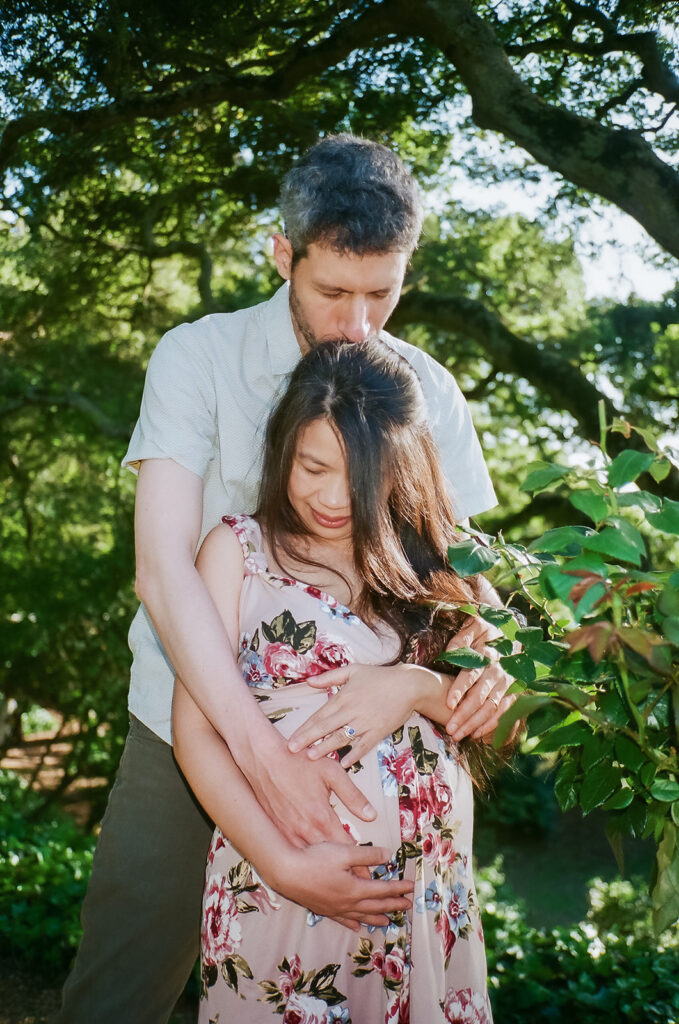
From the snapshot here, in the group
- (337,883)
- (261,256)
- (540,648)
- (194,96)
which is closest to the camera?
(540,648)

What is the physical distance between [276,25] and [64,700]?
16.3 feet

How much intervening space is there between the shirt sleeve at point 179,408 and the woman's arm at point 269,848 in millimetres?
325

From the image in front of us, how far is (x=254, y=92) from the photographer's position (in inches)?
160

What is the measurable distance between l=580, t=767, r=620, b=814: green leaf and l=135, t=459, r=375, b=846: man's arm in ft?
1.39

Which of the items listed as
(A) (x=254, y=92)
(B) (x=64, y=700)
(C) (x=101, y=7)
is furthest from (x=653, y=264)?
(B) (x=64, y=700)

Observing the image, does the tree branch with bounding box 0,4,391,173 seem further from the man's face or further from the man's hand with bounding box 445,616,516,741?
the man's hand with bounding box 445,616,516,741

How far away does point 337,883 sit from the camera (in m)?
1.58

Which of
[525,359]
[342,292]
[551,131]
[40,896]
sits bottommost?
[40,896]

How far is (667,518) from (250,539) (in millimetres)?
912

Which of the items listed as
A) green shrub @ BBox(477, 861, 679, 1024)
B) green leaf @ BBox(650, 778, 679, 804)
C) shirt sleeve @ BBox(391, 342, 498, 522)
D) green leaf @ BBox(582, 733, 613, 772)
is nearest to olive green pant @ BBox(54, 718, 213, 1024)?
shirt sleeve @ BBox(391, 342, 498, 522)

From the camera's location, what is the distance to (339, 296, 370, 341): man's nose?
2070 mm

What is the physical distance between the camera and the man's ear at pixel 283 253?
2.21 meters

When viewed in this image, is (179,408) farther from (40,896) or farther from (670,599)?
(40,896)

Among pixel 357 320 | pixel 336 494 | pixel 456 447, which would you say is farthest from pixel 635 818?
pixel 357 320
